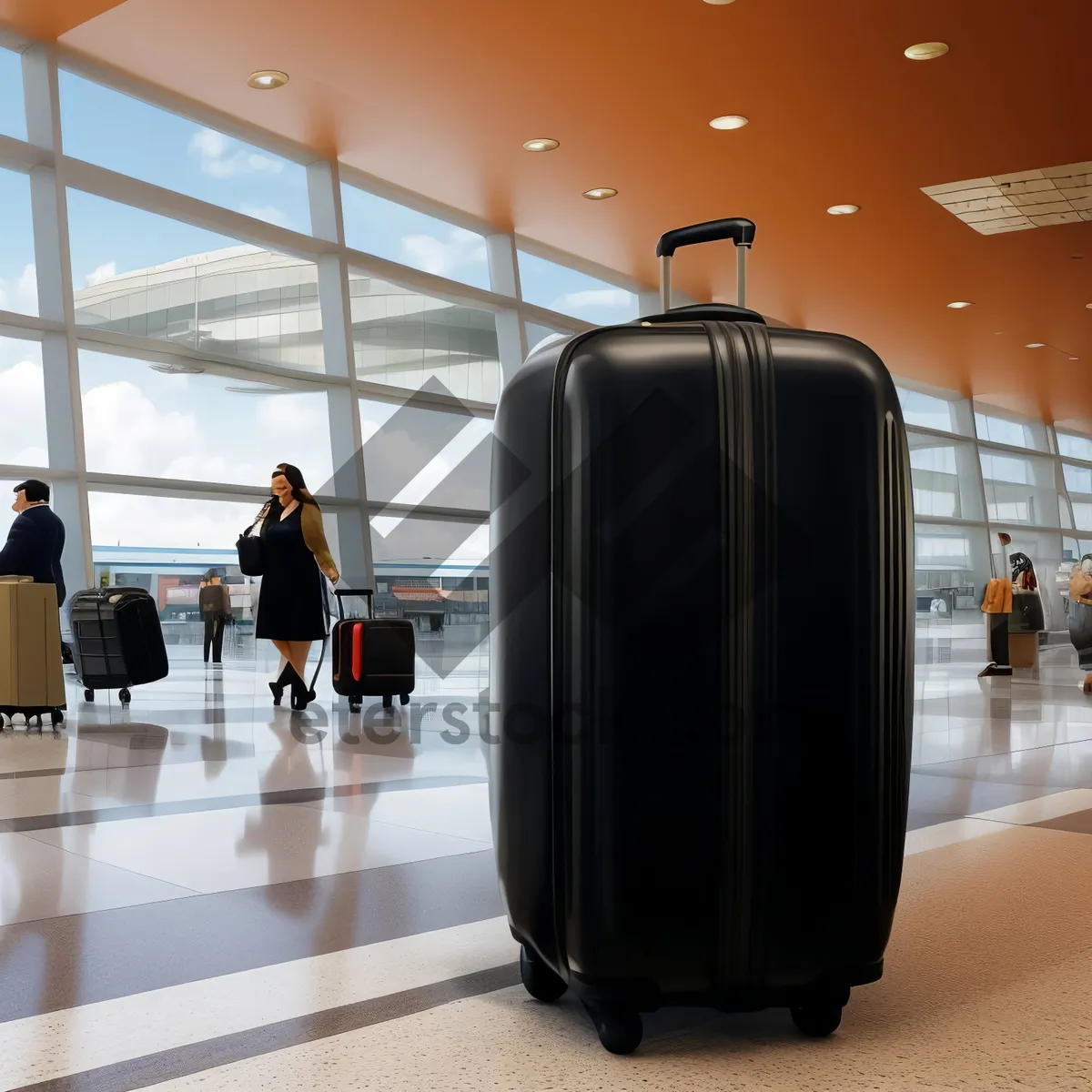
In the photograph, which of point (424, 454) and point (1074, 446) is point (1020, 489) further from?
point (424, 454)

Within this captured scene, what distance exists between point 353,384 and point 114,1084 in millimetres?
9333

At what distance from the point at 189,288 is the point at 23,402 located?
71.3 inches

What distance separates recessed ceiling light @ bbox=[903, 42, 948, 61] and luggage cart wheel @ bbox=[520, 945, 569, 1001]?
6.83 metres

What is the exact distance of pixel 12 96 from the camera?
8352 millimetres

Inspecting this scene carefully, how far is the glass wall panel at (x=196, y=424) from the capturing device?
891 cm

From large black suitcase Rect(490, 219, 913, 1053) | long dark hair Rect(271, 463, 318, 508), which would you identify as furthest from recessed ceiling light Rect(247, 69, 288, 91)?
large black suitcase Rect(490, 219, 913, 1053)

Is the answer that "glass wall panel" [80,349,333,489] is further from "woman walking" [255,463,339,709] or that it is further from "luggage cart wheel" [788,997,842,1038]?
"luggage cart wheel" [788,997,842,1038]

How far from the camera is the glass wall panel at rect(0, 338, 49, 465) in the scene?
824 centimetres

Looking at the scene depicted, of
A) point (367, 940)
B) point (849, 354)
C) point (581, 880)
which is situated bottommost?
point (367, 940)

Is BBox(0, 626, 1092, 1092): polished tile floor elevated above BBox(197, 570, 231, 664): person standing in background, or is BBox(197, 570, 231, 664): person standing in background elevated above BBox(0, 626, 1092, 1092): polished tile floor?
BBox(197, 570, 231, 664): person standing in background

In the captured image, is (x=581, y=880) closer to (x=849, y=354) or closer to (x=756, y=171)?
(x=849, y=354)

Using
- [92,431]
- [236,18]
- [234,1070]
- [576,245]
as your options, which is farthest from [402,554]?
[234,1070]

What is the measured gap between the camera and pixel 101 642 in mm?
7508

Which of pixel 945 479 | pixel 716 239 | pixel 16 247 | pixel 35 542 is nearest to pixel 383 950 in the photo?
pixel 716 239
